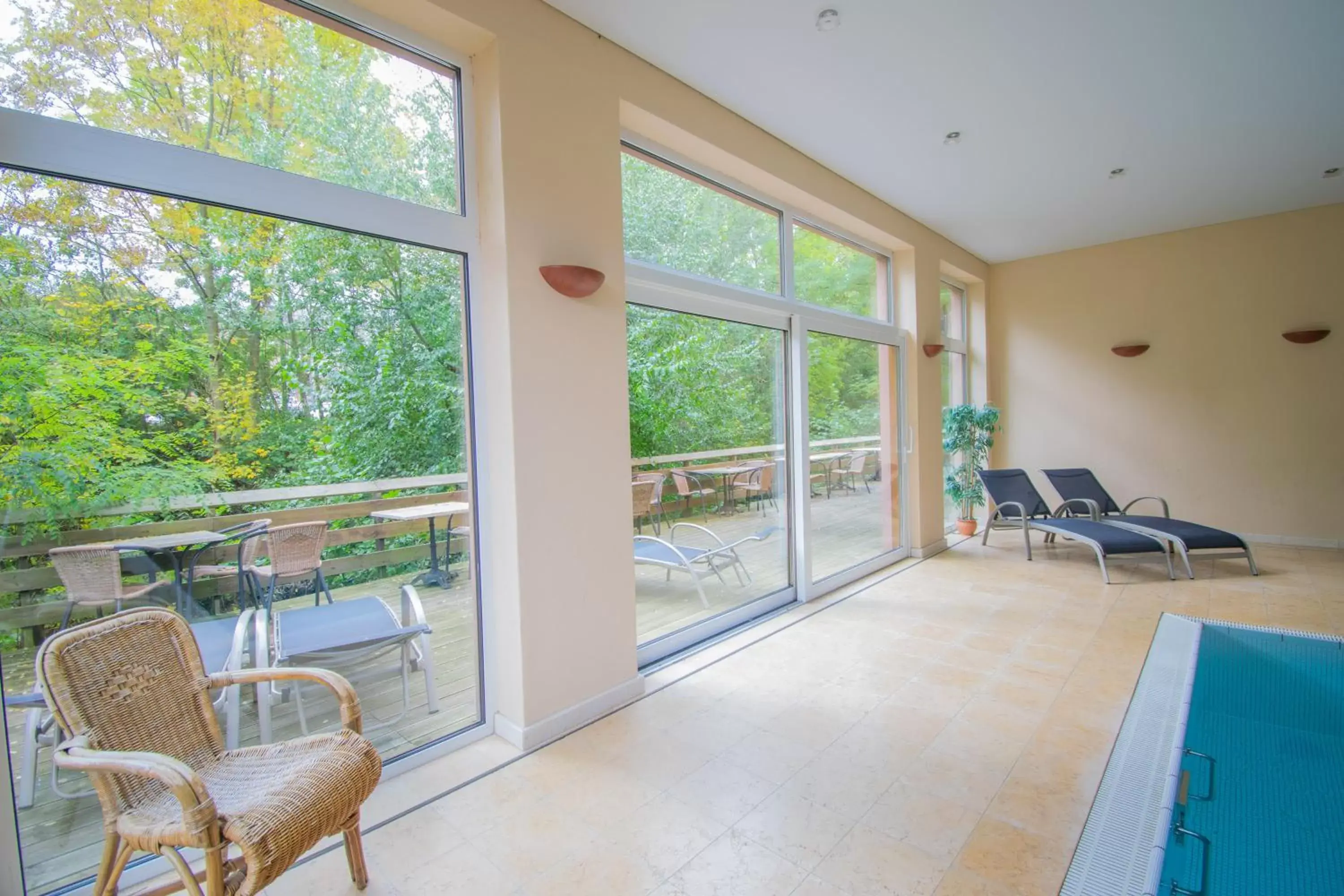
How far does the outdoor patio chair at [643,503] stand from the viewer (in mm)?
3303

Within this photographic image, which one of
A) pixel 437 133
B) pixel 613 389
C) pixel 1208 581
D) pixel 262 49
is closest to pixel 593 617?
pixel 613 389

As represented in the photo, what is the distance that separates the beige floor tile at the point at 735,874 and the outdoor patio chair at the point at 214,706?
1.48 meters

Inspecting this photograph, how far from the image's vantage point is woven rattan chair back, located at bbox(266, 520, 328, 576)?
6.72 ft

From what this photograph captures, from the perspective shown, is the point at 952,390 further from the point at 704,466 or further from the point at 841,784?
the point at 841,784

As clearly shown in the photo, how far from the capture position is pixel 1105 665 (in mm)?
3160

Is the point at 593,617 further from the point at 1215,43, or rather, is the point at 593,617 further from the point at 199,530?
the point at 1215,43

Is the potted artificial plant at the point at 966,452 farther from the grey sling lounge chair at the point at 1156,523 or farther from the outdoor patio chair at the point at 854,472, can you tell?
the outdoor patio chair at the point at 854,472

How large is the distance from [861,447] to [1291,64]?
3291mm

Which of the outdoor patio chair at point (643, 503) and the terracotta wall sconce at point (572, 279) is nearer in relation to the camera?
the terracotta wall sconce at point (572, 279)

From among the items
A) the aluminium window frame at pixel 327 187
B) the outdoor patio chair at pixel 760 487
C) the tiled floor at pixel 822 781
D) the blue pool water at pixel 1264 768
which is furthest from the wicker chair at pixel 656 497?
the blue pool water at pixel 1264 768

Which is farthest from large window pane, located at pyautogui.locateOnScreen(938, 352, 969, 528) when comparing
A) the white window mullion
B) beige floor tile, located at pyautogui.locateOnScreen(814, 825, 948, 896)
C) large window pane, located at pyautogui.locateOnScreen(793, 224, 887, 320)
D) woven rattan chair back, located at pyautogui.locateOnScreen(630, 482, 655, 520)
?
the white window mullion

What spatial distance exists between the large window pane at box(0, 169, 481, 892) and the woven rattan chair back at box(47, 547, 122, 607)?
17 mm

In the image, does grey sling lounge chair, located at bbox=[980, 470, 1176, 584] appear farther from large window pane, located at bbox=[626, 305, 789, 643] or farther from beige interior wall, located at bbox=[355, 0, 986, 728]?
beige interior wall, located at bbox=[355, 0, 986, 728]

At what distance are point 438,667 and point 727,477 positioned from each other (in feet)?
6.73
